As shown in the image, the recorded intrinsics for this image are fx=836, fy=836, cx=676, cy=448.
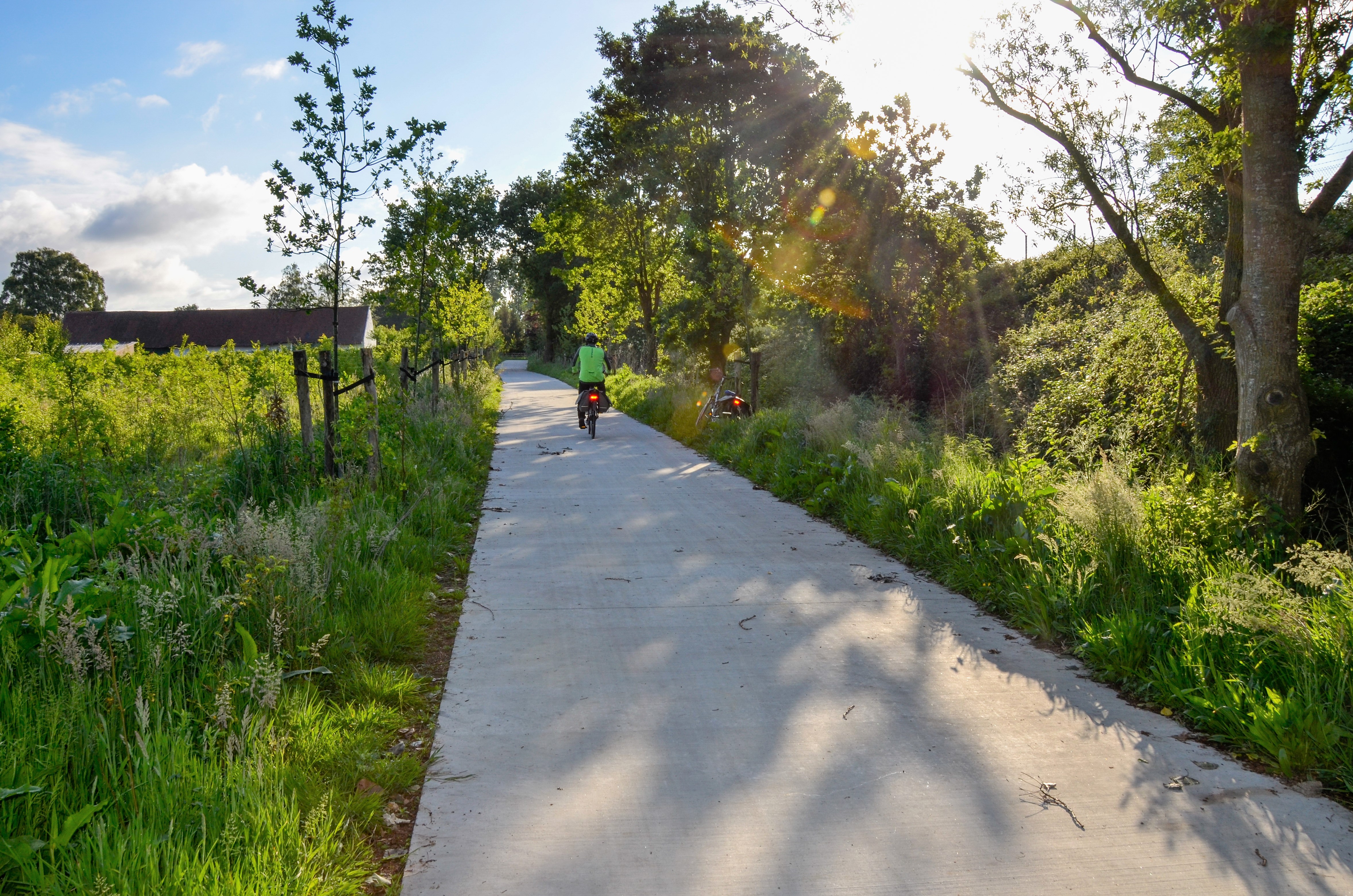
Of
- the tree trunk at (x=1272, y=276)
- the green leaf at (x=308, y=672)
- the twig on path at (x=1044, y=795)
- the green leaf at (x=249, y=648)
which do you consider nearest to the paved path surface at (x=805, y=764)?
the twig on path at (x=1044, y=795)

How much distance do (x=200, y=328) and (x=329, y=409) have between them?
71063 mm

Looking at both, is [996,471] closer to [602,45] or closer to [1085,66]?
[1085,66]

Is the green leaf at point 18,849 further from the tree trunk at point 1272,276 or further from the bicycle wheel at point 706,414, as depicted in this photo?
the bicycle wheel at point 706,414

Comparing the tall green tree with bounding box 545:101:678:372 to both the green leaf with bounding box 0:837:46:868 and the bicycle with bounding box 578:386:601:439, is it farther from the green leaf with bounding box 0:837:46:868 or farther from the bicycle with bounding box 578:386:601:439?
the green leaf with bounding box 0:837:46:868

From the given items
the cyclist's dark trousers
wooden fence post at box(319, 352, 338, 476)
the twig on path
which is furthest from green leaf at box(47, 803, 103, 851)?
the cyclist's dark trousers

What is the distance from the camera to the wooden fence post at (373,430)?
812cm

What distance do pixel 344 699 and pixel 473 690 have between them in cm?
61

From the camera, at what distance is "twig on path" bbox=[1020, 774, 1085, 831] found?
3098 millimetres

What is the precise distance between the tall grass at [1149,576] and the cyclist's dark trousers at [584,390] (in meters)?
7.91

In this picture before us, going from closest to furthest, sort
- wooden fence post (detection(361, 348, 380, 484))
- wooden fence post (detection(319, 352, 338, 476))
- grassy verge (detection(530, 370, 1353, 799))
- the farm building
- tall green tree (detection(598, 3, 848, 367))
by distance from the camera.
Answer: grassy verge (detection(530, 370, 1353, 799)), wooden fence post (detection(319, 352, 338, 476)), wooden fence post (detection(361, 348, 380, 484)), tall green tree (detection(598, 3, 848, 367)), the farm building

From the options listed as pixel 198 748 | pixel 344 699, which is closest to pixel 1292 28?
pixel 344 699

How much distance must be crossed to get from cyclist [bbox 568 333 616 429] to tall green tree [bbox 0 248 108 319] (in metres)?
92.8

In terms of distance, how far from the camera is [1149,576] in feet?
16.7

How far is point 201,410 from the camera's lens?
12.8m
